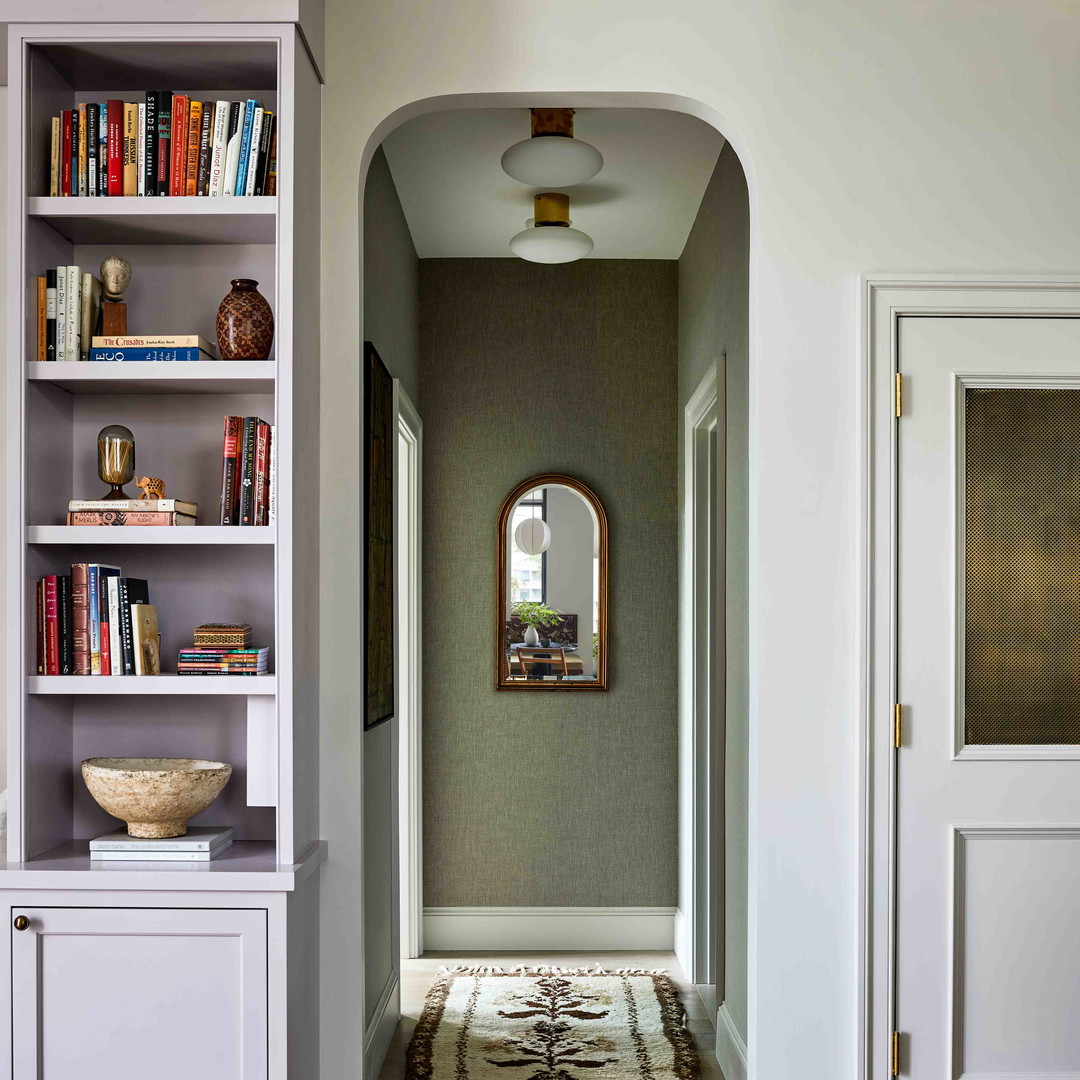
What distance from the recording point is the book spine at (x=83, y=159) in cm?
228

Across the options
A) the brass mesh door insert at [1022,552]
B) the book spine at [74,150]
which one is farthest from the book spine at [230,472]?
the brass mesh door insert at [1022,552]

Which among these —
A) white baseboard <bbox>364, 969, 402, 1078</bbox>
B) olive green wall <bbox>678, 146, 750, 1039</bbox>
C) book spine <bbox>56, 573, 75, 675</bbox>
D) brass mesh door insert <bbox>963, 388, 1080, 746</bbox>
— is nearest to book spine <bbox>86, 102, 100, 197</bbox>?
book spine <bbox>56, 573, 75, 675</bbox>

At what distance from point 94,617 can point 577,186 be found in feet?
7.60

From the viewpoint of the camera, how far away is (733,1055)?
3.07m

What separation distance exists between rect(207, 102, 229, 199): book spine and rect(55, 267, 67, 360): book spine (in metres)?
0.36

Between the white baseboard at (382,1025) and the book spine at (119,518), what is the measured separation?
1494 millimetres

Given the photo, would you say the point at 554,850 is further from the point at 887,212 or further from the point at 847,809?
the point at 887,212

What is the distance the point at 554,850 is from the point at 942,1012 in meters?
2.24

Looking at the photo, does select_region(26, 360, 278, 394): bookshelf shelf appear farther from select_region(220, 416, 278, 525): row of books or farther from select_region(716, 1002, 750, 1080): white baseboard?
select_region(716, 1002, 750, 1080): white baseboard

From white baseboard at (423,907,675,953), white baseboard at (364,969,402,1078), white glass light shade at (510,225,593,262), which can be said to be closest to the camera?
white baseboard at (364,969,402,1078)

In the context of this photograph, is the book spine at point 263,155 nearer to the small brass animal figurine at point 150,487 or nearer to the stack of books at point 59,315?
the stack of books at point 59,315

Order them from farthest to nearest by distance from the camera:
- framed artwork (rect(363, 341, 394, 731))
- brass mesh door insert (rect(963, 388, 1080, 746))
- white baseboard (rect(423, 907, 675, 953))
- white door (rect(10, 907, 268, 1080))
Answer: white baseboard (rect(423, 907, 675, 953))
framed artwork (rect(363, 341, 394, 731))
brass mesh door insert (rect(963, 388, 1080, 746))
white door (rect(10, 907, 268, 1080))

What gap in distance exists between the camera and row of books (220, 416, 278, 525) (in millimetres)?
2250

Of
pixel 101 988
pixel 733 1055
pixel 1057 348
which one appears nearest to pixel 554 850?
pixel 733 1055
